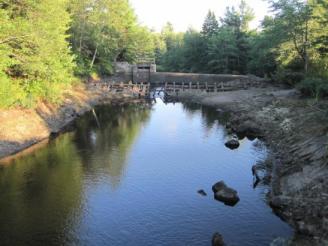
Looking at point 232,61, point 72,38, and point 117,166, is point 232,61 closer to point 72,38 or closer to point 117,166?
point 72,38

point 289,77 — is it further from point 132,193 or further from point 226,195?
point 132,193

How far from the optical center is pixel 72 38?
7406cm

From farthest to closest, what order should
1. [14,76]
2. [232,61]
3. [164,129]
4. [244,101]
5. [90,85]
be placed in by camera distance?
[232,61], [90,85], [244,101], [164,129], [14,76]

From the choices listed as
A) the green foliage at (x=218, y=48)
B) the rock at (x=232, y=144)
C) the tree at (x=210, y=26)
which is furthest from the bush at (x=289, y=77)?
the tree at (x=210, y=26)

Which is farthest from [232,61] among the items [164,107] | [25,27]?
[25,27]

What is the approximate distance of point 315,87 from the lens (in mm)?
45469

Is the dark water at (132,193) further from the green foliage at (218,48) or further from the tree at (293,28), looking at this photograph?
the green foliage at (218,48)

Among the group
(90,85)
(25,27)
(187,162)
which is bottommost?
(187,162)

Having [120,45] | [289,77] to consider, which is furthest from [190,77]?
[289,77]

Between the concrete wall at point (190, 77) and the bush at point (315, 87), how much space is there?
29.9 m

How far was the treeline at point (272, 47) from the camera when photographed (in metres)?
54.0

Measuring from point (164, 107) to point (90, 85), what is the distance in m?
15.5

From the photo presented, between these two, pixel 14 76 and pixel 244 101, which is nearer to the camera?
pixel 14 76

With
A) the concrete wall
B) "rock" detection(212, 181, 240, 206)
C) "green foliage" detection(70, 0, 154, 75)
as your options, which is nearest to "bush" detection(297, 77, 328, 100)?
"rock" detection(212, 181, 240, 206)
